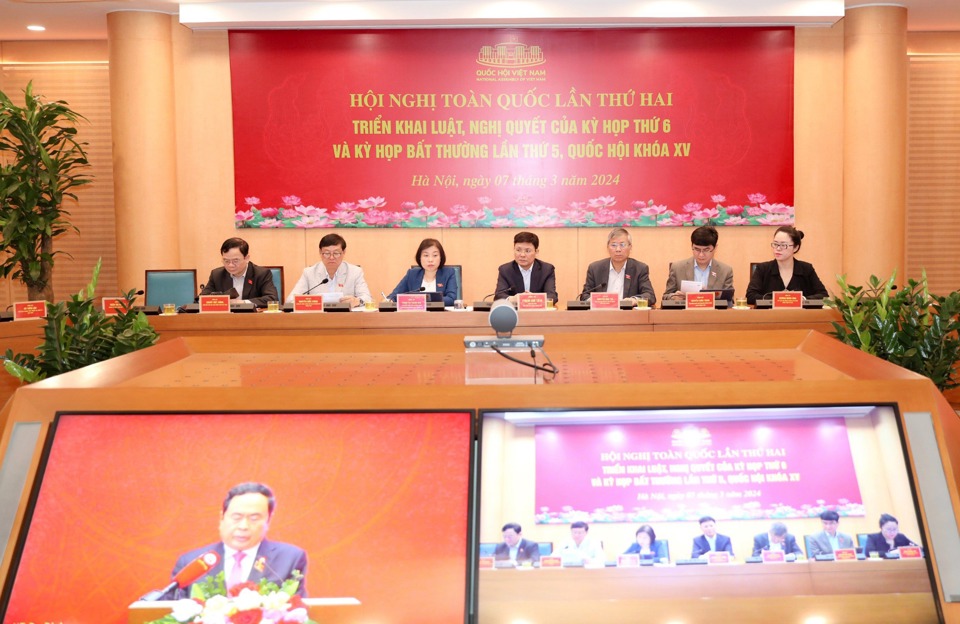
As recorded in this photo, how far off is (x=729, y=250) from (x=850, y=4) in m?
1.78

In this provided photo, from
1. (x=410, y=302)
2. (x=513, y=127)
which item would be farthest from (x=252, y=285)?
(x=513, y=127)

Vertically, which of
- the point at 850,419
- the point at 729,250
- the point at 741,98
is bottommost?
the point at 850,419

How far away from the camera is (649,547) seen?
4.09 feet

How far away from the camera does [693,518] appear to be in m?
1.27

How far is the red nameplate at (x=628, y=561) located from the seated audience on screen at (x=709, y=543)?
0.08 meters

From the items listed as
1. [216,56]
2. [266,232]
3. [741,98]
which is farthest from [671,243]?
[216,56]

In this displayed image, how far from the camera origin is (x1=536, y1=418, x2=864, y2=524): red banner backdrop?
1.27m

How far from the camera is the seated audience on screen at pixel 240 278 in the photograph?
4.69m

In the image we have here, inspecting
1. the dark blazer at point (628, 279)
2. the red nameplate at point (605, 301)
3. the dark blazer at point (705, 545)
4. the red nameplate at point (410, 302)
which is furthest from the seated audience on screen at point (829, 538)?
the dark blazer at point (628, 279)

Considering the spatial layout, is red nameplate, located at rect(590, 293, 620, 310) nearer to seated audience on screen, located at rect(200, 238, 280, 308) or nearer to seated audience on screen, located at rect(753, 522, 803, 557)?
seated audience on screen, located at rect(200, 238, 280, 308)

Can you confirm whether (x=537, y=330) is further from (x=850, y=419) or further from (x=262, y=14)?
(x=262, y=14)

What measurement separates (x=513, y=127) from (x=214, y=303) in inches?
105

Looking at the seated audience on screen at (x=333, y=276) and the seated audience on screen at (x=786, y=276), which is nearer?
the seated audience on screen at (x=786, y=276)

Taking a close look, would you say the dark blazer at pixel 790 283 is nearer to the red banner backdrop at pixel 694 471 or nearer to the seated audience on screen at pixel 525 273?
the seated audience on screen at pixel 525 273
